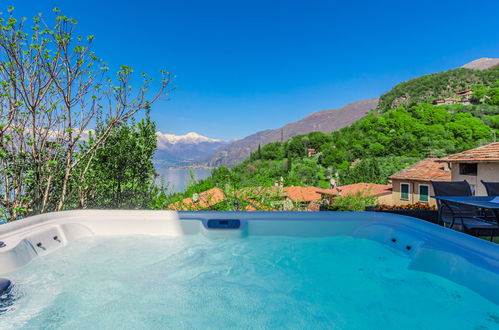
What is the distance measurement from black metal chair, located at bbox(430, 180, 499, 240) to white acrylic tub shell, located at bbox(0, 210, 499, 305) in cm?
66

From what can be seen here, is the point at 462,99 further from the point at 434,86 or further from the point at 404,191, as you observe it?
the point at 404,191

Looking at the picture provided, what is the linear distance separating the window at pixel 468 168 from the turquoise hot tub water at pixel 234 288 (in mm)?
10938

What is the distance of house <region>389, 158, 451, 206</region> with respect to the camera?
14.8 m

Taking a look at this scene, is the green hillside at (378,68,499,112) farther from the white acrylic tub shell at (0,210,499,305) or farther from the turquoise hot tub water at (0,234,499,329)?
the turquoise hot tub water at (0,234,499,329)

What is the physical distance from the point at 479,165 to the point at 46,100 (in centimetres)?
1283

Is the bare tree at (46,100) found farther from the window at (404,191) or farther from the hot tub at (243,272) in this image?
the window at (404,191)

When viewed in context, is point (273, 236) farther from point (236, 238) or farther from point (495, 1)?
point (495, 1)

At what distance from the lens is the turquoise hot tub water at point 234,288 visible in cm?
130

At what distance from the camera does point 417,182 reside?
1550 cm

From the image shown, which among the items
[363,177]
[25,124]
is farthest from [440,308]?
[363,177]

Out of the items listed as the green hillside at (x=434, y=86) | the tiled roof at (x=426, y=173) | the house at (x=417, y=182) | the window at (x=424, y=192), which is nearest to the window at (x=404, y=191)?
the house at (x=417, y=182)

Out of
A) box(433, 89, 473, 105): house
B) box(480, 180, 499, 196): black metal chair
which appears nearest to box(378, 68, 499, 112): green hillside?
box(433, 89, 473, 105): house

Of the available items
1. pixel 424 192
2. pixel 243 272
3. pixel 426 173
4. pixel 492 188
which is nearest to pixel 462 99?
pixel 426 173

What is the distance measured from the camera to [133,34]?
26.4ft
